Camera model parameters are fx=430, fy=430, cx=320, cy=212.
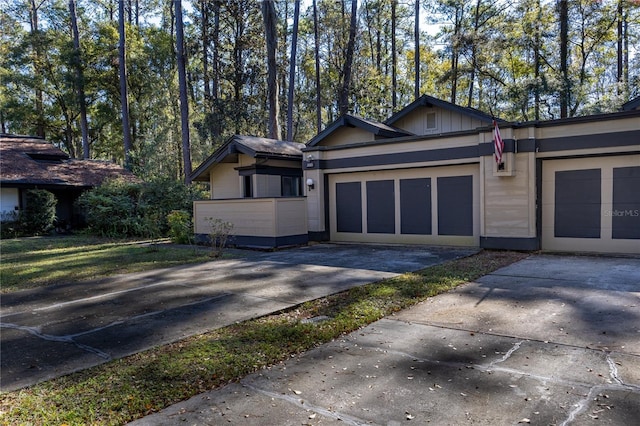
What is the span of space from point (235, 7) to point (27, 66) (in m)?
14.4

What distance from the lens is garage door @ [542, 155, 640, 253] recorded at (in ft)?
28.9

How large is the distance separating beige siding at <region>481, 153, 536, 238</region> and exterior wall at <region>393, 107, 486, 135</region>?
3.64 m

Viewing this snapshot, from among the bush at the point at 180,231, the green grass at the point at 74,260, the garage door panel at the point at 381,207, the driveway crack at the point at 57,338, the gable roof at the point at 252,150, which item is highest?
the gable roof at the point at 252,150

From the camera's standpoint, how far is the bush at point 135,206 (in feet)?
52.0

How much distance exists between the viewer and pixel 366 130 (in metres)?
13.5

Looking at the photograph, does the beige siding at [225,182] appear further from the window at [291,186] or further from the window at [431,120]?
the window at [431,120]

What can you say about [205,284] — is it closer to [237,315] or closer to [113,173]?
Result: [237,315]

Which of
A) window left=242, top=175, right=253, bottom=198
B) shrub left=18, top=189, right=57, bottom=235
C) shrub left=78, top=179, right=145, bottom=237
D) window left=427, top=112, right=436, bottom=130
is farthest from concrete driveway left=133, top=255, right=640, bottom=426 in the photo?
shrub left=18, top=189, right=57, bottom=235

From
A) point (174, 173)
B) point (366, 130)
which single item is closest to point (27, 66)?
point (174, 173)

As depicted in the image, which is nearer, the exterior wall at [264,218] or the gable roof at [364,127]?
the exterior wall at [264,218]

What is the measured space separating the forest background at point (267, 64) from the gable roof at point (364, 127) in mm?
5256

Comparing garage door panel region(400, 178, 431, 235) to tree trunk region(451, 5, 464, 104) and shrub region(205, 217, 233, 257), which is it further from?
tree trunk region(451, 5, 464, 104)

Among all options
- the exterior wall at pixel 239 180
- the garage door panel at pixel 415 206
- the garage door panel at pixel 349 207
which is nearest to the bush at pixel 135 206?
the exterior wall at pixel 239 180

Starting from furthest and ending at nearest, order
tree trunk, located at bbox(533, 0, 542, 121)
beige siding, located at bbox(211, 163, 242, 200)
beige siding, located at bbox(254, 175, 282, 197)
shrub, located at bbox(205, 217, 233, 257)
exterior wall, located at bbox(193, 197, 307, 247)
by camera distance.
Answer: tree trunk, located at bbox(533, 0, 542, 121)
beige siding, located at bbox(211, 163, 242, 200)
beige siding, located at bbox(254, 175, 282, 197)
exterior wall, located at bbox(193, 197, 307, 247)
shrub, located at bbox(205, 217, 233, 257)
